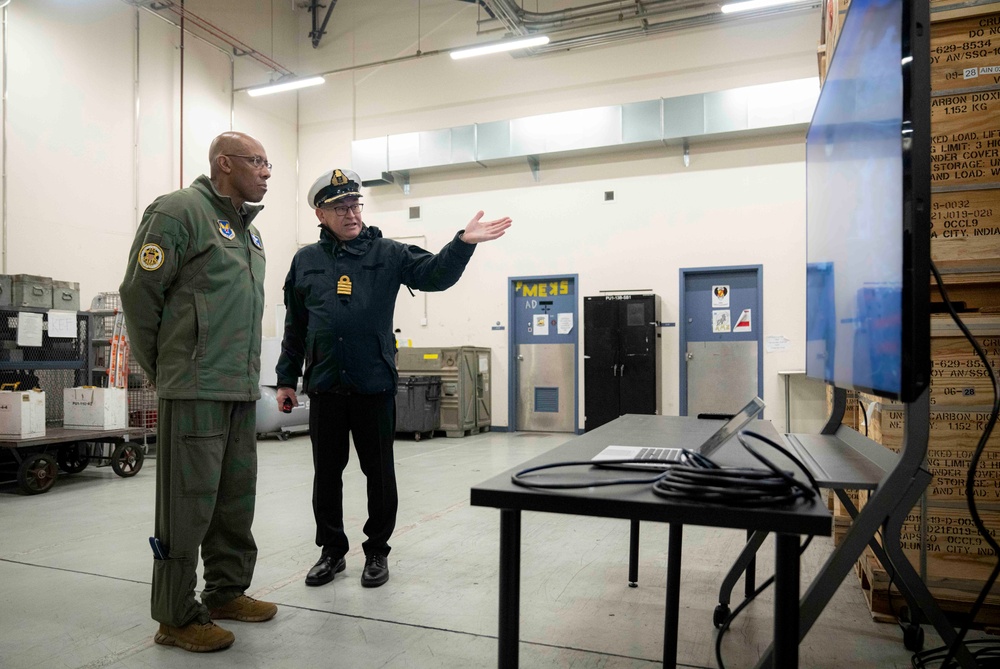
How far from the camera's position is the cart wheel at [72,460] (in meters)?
5.44

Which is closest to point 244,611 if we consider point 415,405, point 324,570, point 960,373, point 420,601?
point 324,570

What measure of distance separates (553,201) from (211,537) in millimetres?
7069

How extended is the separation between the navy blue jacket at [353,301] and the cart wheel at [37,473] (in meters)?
3.11

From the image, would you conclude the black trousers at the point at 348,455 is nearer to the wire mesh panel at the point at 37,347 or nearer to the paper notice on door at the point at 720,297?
the wire mesh panel at the point at 37,347

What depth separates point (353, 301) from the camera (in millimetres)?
2564

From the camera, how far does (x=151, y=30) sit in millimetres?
8008

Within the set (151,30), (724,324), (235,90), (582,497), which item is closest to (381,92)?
(235,90)

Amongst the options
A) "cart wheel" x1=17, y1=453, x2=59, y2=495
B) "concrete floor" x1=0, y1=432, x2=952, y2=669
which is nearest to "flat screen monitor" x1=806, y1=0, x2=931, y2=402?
"concrete floor" x1=0, y1=432, x2=952, y2=669

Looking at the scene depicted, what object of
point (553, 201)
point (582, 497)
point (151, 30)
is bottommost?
point (582, 497)

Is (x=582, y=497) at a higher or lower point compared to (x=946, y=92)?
lower

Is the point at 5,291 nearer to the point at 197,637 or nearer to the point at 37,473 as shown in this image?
the point at 37,473

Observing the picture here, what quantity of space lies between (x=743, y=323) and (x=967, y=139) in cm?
592

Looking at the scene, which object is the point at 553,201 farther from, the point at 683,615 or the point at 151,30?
the point at 683,615

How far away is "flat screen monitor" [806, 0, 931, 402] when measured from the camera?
3.46ft
